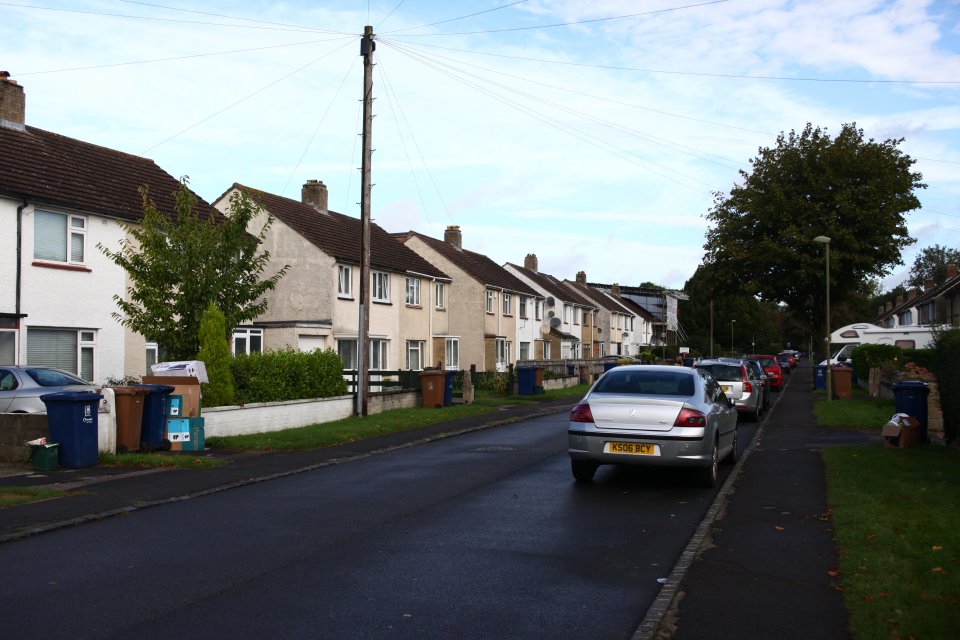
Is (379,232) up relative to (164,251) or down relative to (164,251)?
up

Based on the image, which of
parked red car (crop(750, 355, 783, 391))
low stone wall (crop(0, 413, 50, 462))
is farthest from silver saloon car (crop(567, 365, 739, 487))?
parked red car (crop(750, 355, 783, 391))

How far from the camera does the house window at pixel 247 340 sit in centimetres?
2934

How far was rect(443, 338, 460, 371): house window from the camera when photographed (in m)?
42.3

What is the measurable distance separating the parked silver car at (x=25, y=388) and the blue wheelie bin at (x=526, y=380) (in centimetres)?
2005

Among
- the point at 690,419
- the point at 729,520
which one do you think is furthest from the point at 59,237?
the point at 729,520

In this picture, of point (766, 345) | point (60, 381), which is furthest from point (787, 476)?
point (766, 345)

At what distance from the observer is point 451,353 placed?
143ft

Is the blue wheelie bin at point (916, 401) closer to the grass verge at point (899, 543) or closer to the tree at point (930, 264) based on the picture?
the grass verge at point (899, 543)

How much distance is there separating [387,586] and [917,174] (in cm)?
3921

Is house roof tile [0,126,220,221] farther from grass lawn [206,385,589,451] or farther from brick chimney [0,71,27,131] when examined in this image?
grass lawn [206,385,589,451]

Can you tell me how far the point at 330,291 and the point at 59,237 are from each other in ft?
39.3

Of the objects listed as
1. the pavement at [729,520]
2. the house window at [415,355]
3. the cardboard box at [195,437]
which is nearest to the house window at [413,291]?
the house window at [415,355]

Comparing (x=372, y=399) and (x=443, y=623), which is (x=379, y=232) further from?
(x=443, y=623)

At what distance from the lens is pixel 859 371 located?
38312 mm
